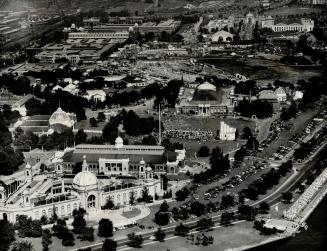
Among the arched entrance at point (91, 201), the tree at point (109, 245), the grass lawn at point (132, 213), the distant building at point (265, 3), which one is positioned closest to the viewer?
the tree at point (109, 245)

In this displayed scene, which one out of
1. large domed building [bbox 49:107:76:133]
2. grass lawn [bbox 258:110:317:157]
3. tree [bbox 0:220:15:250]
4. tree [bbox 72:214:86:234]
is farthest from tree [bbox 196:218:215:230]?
large domed building [bbox 49:107:76:133]

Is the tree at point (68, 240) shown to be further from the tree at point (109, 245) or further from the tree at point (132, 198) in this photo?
the tree at point (132, 198)

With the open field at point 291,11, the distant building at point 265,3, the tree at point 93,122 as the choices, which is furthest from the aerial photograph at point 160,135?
the distant building at point 265,3

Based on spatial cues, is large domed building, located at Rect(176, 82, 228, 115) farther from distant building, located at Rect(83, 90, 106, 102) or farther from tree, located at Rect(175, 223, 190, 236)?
tree, located at Rect(175, 223, 190, 236)

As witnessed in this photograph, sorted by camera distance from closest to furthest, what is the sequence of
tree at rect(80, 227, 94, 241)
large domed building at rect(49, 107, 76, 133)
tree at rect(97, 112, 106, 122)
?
1. tree at rect(80, 227, 94, 241)
2. large domed building at rect(49, 107, 76, 133)
3. tree at rect(97, 112, 106, 122)

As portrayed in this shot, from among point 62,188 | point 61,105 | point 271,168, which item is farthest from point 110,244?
point 61,105

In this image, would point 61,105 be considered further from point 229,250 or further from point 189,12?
point 189,12

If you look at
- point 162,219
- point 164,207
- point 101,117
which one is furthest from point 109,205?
point 101,117
